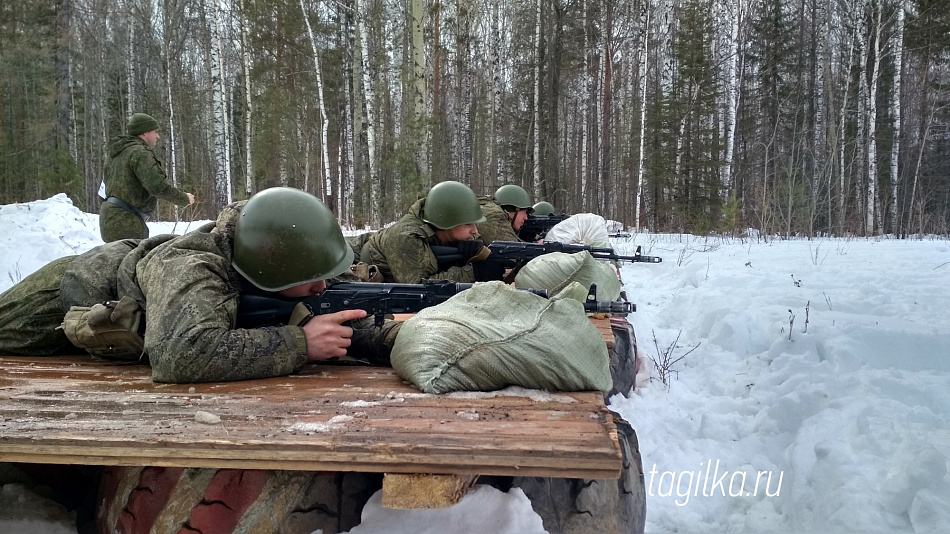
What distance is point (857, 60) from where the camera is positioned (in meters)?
19.6

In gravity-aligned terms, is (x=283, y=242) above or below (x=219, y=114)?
below

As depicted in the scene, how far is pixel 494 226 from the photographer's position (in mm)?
6582

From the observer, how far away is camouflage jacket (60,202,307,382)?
2.18m

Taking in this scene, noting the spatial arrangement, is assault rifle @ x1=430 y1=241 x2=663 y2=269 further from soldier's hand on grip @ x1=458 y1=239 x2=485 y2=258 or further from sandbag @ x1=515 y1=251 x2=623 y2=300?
sandbag @ x1=515 y1=251 x2=623 y2=300

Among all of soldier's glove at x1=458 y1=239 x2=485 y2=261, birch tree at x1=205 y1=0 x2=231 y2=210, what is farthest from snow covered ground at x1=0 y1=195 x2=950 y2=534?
birch tree at x1=205 y1=0 x2=231 y2=210

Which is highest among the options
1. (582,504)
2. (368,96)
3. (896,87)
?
(896,87)

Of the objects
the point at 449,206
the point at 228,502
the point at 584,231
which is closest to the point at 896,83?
the point at 584,231

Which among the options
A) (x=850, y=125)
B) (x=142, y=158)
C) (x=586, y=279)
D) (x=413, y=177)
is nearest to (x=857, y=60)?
(x=850, y=125)

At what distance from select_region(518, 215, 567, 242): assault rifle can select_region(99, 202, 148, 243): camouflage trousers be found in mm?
4691

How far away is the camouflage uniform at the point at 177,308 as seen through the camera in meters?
2.19

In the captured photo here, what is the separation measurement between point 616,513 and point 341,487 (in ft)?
2.92

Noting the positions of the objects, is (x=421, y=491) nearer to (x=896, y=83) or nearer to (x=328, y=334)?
(x=328, y=334)

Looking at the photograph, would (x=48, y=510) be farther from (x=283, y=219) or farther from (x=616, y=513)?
(x=616, y=513)

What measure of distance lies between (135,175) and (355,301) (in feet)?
12.4
